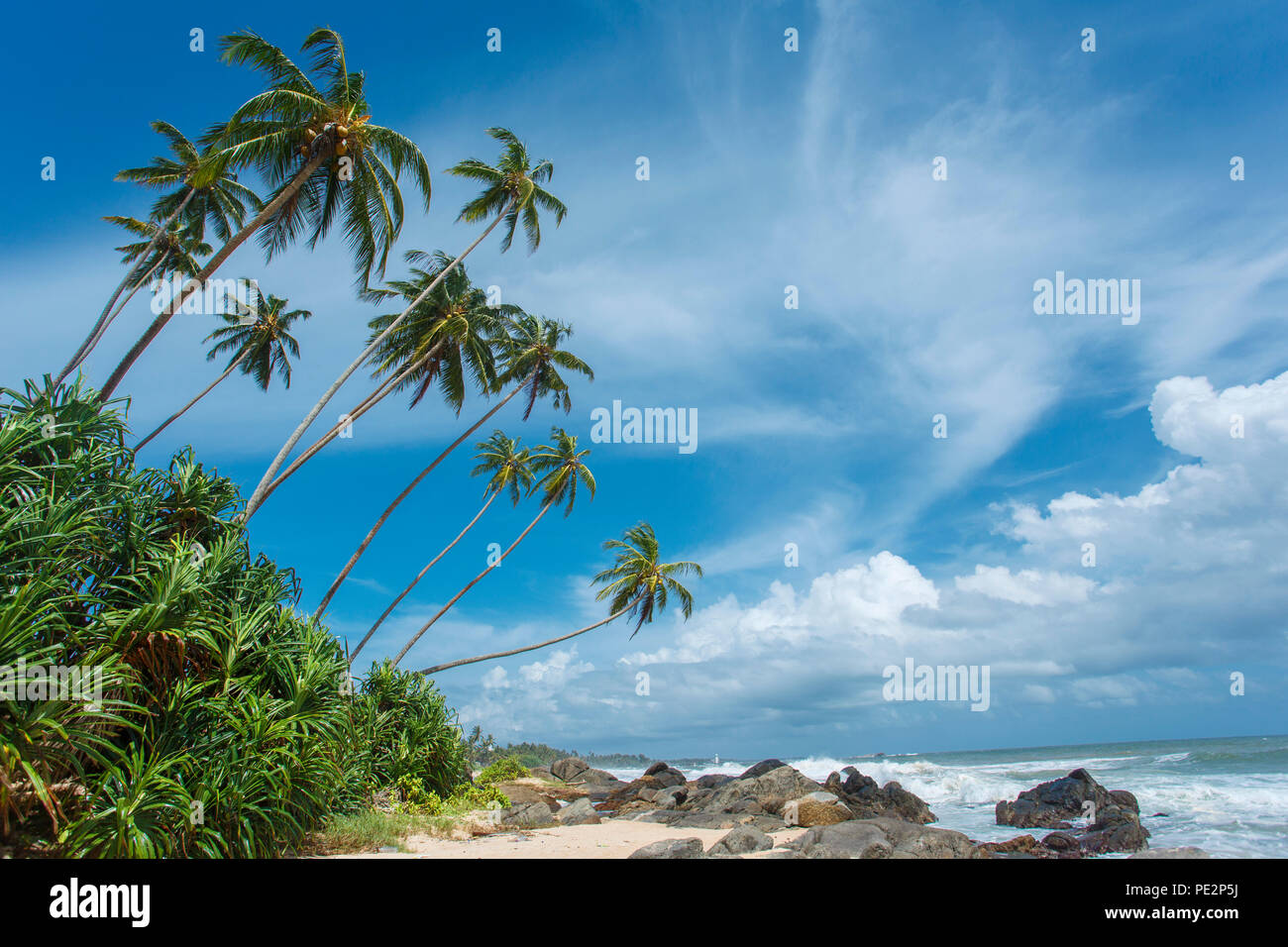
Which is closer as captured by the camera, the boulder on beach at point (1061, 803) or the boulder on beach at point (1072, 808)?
the boulder on beach at point (1072, 808)

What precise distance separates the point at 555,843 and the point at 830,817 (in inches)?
285

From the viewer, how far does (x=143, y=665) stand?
7.10m

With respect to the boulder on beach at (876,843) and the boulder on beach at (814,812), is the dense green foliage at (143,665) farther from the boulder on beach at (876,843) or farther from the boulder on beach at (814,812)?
the boulder on beach at (814,812)

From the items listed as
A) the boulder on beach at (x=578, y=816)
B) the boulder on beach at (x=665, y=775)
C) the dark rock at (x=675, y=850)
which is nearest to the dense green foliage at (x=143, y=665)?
the dark rock at (x=675, y=850)

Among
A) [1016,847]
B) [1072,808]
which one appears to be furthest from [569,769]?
[1016,847]

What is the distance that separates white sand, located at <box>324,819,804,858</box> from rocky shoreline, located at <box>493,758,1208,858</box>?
2.16 feet

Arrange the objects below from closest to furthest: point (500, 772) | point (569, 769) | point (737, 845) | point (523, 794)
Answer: point (737, 845) < point (523, 794) < point (500, 772) < point (569, 769)

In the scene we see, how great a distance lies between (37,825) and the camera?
253 inches

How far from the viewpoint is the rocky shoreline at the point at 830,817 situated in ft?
32.9

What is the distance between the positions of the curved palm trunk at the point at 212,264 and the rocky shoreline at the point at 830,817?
1244cm

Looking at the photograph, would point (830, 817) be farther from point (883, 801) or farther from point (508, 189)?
point (508, 189)
